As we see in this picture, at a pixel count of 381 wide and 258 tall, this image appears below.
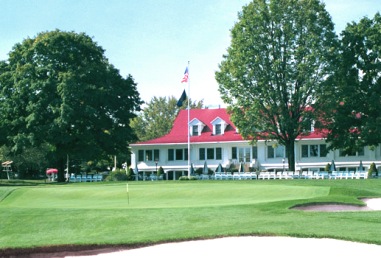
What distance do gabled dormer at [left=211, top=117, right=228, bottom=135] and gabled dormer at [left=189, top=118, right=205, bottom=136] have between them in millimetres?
1606

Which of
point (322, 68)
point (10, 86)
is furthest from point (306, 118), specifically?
point (10, 86)

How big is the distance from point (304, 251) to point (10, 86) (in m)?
53.9

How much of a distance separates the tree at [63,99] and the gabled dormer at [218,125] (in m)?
11.0

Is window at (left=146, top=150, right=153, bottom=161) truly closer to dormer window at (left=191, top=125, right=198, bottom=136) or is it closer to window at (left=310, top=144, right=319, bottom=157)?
dormer window at (left=191, top=125, right=198, bottom=136)

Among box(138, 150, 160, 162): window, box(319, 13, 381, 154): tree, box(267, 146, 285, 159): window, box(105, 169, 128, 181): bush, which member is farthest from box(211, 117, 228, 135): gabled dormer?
box(319, 13, 381, 154): tree

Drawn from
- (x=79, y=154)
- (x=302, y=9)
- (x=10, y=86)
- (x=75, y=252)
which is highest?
(x=302, y=9)

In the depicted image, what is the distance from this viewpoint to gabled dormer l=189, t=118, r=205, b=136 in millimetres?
75750

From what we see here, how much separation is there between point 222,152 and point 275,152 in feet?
18.7

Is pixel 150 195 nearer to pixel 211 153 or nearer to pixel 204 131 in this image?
pixel 211 153

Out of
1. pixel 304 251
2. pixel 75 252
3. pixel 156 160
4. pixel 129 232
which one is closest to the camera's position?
pixel 304 251

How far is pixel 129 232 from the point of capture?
18469 millimetres

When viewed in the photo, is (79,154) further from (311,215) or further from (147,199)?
(311,215)

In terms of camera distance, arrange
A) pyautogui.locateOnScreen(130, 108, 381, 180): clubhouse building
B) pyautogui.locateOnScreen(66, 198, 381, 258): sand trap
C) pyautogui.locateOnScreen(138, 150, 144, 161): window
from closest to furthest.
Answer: pyautogui.locateOnScreen(66, 198, 381, 258): sand trap < pyautogui.locateOnScreen(130, 108, 381, 180): clubhouse building < pyautogui.locateOnScreen(138, 150, 144, 161): window

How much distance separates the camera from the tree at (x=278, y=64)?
58.2 meters
